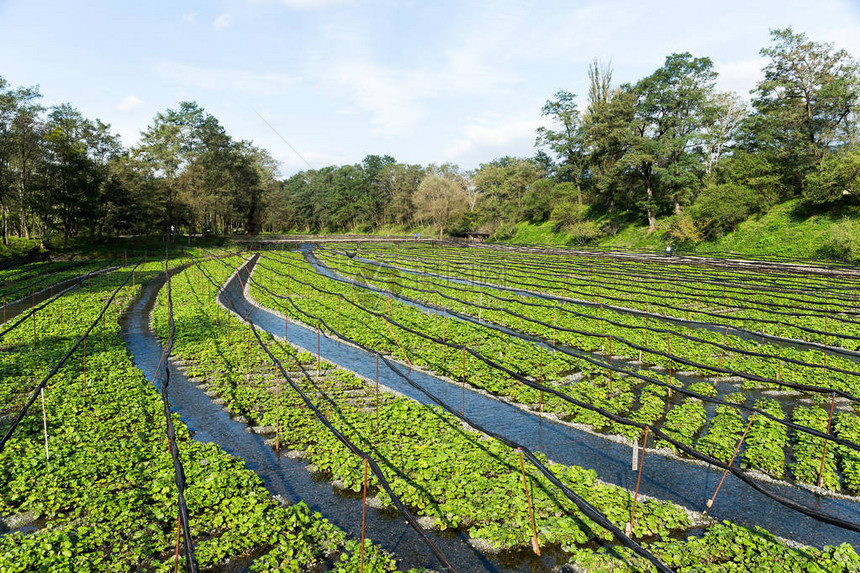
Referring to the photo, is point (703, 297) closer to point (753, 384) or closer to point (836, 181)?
point (753, 384)

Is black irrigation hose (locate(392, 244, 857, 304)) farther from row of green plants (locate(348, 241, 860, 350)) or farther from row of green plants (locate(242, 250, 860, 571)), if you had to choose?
row of green plants (locate(242, 250, 860, 571))

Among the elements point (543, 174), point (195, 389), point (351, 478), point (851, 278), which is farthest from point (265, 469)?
point (543, 174)

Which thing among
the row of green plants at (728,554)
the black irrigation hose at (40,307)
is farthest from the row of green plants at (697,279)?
the black irrigation hose at (40,307)

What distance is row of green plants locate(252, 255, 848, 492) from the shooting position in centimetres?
1138

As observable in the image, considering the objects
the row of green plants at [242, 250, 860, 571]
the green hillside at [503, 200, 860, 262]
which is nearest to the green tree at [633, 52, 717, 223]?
the green hillside at [503, 200, 860, 262]

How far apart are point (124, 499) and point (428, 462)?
527cm

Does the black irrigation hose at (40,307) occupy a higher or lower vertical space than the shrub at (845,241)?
lower

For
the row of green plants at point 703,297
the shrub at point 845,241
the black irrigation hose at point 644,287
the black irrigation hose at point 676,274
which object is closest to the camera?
the row of green plants at point 703,297

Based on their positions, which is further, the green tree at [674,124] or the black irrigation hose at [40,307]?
the green tree at [674,124]

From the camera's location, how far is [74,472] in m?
8.64

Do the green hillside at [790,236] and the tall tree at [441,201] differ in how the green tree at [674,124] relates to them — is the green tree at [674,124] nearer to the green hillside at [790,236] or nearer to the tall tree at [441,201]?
the green hillside at [790,236]

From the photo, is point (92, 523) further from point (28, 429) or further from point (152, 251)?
point (152, 251)

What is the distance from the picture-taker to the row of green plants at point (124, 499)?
6.76 metres

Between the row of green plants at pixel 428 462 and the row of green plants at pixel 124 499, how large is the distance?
1602mm
